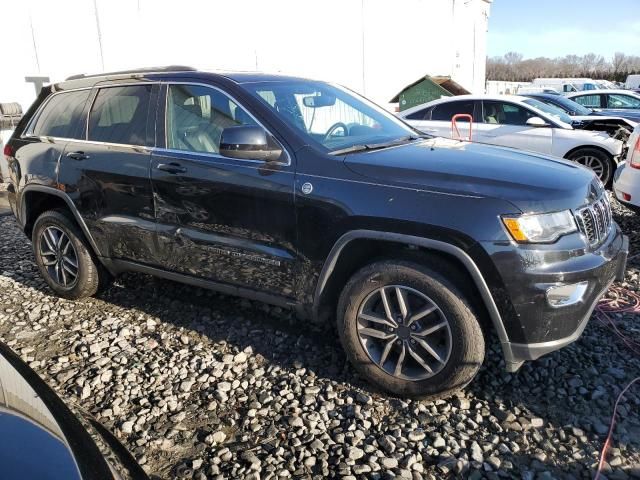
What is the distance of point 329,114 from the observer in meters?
3.51

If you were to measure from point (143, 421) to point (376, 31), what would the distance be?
19.1 metres

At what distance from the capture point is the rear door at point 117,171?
142 inches

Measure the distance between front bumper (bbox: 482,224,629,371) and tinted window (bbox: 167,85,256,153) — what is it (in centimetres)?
180

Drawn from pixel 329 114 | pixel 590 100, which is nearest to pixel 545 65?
pixel 590 100

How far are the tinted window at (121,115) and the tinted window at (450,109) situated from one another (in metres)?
6.17

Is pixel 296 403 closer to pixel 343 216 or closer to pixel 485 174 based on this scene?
pixel 343 216

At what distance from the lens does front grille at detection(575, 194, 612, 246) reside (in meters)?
2.63

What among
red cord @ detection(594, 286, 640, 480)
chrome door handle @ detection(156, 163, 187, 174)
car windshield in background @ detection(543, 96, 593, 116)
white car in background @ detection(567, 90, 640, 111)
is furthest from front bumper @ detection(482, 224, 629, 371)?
white car in background @ detection(567, 90, 640, 111)

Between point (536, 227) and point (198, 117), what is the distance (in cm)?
220

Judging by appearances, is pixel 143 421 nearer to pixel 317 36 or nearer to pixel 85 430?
pixel 85 430

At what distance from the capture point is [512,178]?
8.64 ft

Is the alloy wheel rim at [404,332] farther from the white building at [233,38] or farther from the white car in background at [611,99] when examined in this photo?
the white car in background at [611,99]

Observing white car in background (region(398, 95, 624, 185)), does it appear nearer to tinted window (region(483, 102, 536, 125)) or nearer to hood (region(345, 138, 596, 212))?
tinted window (region(483, 102, 536, 125))

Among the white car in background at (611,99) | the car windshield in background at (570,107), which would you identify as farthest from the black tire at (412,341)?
the white car in background at (611,99)
